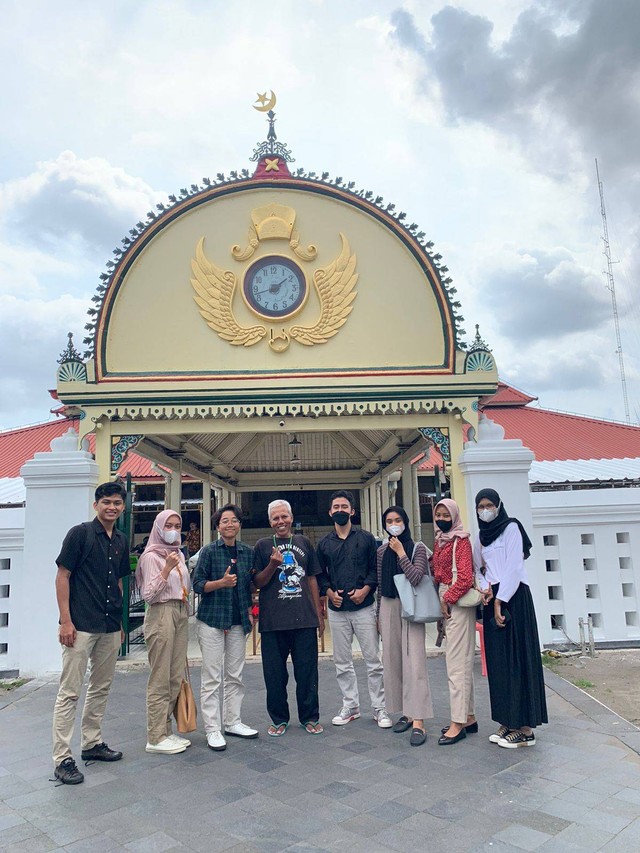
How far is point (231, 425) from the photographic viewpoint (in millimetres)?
7238

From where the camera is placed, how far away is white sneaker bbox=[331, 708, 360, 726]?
15.1 ft

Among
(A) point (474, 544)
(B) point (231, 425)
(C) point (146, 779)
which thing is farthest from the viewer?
(B) point (231, 425)

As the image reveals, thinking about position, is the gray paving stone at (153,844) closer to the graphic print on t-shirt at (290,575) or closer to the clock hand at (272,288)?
the graphic print on t-shirt at (290,575)


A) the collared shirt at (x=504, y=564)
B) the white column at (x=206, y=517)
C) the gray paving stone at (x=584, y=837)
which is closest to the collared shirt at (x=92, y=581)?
the collared shirt at (x=504, y=564)

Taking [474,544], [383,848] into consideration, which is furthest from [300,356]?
[383,848]

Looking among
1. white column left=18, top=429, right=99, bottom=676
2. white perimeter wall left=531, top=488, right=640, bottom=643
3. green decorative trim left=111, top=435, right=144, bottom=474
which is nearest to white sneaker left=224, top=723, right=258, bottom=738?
white column left=18, top=429, right=99, bottom=676

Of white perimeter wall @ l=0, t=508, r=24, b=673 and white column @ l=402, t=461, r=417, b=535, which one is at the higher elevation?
white column @ l=402, t=461, r=417, b=535

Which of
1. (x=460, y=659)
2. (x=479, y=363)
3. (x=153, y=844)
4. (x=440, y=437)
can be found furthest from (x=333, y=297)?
(x=153, y=844)

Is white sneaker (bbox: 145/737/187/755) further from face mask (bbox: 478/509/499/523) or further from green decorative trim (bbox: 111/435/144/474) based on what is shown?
green decorative trim (bbox: 111/435/144/474)

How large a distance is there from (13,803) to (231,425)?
4364mm

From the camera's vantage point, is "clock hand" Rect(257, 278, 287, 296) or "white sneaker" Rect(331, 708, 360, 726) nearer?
"white sneaker" Rect(331, 708, 360, 726)

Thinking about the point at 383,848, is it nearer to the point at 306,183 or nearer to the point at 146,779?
the point at 146,779

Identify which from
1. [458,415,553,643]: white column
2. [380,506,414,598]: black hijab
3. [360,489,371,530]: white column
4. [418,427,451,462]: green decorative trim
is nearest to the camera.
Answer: [380,506,414,598]: black hijab

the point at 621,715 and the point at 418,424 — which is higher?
the point at 418,424
